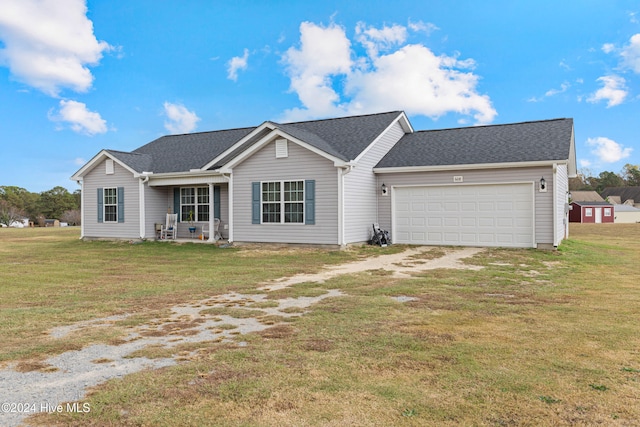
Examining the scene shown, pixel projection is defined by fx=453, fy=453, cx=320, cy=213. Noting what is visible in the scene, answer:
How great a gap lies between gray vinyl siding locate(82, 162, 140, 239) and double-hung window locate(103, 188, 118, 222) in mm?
217

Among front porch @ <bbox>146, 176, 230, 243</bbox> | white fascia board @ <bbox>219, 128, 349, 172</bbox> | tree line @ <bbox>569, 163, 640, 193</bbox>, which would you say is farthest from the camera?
tree line @ <bbox>569, 163, 640, 193</bbox>

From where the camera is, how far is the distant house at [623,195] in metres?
65.9

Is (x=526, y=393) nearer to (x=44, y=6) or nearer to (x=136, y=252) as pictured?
(x=136, y=252)

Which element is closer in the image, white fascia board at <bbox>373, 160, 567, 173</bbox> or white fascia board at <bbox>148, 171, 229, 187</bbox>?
white fascia board at <bbox>373, 160, 567, 173</bbox>

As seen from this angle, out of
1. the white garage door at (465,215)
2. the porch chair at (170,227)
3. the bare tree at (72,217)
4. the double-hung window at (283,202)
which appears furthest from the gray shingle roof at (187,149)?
the bare tree at (72,217)

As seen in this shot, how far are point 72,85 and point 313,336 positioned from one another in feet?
76.7

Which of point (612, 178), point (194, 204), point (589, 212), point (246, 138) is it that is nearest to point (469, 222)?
point (246, 138)

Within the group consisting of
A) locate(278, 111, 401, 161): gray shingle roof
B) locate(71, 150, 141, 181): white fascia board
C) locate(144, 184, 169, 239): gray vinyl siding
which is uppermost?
locate(278, 111, 401, 161): gray shingle roof

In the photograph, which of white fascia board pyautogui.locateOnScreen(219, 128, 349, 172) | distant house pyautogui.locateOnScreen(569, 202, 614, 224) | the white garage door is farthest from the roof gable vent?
distant house pyautogui.locateOnScreen(569, 202, 614, 224)

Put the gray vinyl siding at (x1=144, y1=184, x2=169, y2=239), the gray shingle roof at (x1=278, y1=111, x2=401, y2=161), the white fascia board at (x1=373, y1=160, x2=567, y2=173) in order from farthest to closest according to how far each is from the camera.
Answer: the gray vinyl siding at (x1=144, y1=184, x2=169, y2=239) → the gray shingle roof at (x1=278, y1=111, x2=401, y2=161) → the white fascia board at (x1=373, y1=160, x2=567, y2=173)

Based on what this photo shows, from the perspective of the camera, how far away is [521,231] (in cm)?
1452

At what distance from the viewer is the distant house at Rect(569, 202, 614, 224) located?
51.0 m

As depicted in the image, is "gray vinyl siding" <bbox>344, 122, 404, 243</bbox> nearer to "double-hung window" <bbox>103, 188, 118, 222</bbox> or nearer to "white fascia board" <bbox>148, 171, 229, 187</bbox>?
"white fascia board" <bbox>148, 171, 229, 187</bbox>

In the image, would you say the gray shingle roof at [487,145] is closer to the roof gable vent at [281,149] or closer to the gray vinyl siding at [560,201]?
the gray vinyl siding at [560,201]
